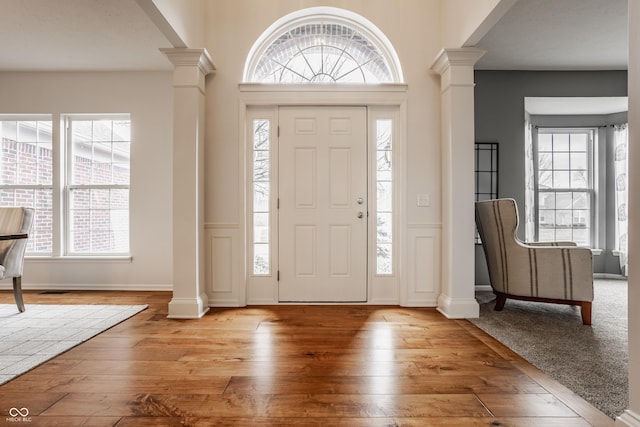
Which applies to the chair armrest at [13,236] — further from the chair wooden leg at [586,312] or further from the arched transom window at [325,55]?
the chair wooden leg at [586,312]

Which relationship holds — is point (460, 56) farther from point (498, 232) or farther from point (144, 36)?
point (144, 36)

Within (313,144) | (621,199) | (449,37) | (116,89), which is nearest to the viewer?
(449,37)

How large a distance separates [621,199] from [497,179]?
Result: 2305 mm

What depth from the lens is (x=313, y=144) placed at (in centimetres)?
364

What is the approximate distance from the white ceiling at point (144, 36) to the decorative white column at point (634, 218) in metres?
2.31

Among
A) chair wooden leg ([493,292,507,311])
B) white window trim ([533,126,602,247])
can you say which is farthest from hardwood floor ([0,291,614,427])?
white window trim ([533,126,602,247])

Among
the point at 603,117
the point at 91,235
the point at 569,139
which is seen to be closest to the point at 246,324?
the point at 91,235

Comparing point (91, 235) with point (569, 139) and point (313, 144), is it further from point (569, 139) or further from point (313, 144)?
point (569, 139)

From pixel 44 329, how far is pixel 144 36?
293 centimetres

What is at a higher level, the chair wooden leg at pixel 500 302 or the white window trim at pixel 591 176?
the white window trim at pixel 591 176

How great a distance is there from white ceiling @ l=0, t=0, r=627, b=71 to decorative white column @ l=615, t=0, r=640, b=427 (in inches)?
91.0

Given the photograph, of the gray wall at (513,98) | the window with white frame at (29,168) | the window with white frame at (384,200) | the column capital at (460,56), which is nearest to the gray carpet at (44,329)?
the window with white frame at (29,168)

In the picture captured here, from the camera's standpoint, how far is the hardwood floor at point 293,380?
62.5 inches

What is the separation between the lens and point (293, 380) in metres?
1.93
